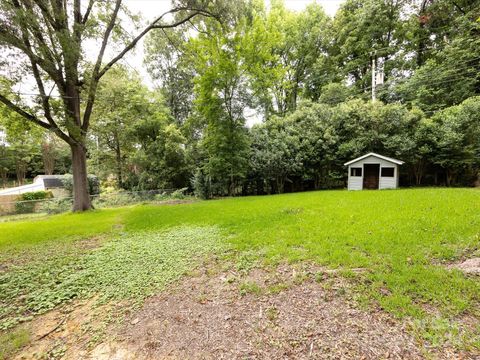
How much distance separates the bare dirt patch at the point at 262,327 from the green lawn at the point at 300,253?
0.37m

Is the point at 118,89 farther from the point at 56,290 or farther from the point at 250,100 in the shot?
the point at 56,290

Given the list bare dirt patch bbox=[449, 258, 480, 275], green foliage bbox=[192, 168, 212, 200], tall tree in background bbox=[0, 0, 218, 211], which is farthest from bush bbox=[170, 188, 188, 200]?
bare dirt patch bbox=[449, 258, 480, 275]

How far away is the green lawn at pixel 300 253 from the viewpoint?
97.9 inches

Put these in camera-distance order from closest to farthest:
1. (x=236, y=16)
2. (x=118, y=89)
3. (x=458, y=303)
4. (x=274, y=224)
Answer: (x=458, y=303)
(x=274, y=224)
(x=236, y=16)
(x=118, y=89)

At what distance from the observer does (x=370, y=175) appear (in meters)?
12.6

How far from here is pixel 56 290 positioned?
131 inches

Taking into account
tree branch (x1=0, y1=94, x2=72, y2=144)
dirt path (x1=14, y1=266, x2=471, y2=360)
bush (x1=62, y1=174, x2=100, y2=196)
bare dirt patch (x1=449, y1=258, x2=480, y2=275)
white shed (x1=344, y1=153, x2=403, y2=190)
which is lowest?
dirt path (x1=14, y1=266, x2=471, y2=360)

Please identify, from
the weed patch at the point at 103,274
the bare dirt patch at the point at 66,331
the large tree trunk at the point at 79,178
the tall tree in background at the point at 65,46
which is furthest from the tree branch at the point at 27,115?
the bare dirt patch at the point at 66,331

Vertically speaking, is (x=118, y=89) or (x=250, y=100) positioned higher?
(x=118, y=89)

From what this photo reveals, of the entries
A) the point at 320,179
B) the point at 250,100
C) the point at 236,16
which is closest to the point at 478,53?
the point at 320,179

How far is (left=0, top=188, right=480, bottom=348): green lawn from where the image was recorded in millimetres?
2486

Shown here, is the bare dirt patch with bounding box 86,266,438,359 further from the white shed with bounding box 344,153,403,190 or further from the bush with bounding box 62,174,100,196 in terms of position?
the bush with bounding box 62,174,100,196

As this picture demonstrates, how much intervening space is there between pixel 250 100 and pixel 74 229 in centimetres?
1115

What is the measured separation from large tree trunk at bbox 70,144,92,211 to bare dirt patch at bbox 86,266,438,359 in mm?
9423
